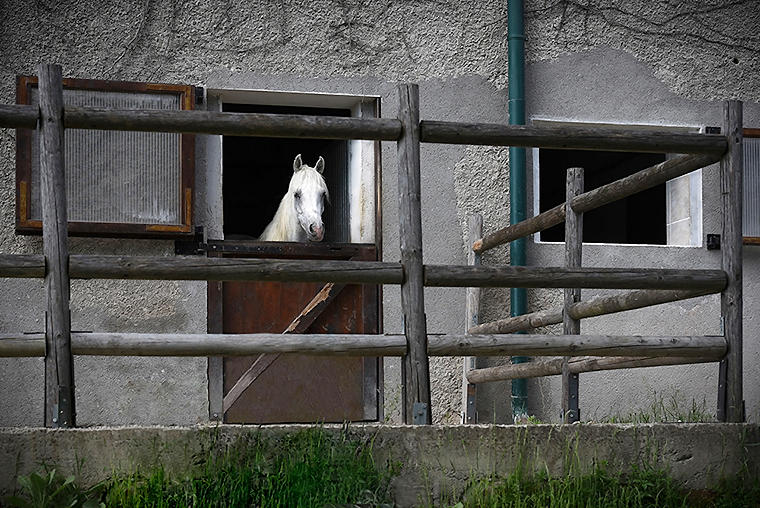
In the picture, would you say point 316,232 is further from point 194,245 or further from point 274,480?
point 274,480

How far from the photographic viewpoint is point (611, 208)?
1341 centimetres

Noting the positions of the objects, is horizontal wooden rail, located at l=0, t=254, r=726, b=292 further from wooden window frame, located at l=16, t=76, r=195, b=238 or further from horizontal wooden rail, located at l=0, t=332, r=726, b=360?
wooden window frame, located at l=16, t=76, r=195, b=238

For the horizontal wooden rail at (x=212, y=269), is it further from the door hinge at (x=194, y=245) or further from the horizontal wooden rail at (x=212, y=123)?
the door hinge at (x=194, y=245)

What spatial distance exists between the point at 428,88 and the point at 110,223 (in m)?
2.37

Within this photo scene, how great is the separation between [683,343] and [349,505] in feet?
5.30

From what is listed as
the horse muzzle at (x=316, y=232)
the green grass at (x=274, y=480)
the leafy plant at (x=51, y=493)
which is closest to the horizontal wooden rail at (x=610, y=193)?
the horse muzzle at (x=316, y=232)

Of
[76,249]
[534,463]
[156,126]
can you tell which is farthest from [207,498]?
[76,249]

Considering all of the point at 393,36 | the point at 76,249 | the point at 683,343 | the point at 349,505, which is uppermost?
the point at 393,36

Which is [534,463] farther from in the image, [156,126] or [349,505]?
[156,126]

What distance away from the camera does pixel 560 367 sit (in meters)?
5.88

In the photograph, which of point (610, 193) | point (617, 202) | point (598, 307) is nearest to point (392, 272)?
point (598, 307)

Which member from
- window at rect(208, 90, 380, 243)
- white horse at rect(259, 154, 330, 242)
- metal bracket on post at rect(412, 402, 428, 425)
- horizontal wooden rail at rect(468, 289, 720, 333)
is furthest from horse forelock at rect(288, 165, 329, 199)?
metal bracket on post at rect(412, 402, 428, 425)

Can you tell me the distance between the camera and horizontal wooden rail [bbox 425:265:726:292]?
403 cm

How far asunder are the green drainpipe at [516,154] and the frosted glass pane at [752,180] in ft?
5.50
